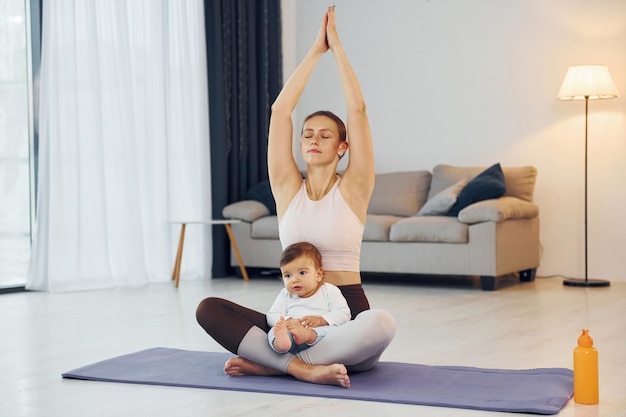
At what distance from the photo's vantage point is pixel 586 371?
2580 mm

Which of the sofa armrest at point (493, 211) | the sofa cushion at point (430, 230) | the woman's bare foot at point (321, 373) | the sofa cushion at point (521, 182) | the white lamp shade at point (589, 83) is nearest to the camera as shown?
the woman's bare foot at point (321, 373)

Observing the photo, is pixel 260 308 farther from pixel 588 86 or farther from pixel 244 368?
pixel 588 86

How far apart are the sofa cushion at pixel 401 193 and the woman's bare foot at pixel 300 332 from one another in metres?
3.84

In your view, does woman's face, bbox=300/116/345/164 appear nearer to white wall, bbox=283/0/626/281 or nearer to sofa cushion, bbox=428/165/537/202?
sofa cushion, bbox=428/165/537/202

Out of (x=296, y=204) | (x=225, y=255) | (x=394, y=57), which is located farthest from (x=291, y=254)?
(x=394, y=57)

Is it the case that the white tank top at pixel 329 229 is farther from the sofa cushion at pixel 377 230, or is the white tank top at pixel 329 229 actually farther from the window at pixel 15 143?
the window at pixel 15 143

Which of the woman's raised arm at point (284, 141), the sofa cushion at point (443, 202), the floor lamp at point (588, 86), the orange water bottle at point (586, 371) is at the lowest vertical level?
the orange water bottle at point (586, 371)

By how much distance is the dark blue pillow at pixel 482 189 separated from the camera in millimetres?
5984

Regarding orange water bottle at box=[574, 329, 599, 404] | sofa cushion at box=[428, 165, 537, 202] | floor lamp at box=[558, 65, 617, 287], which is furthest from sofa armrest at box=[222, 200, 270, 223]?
orange water bottle at box=[574, 329, 599, 404]

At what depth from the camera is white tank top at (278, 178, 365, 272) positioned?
2.99m

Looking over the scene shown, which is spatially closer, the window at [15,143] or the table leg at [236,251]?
the window at [15,143]

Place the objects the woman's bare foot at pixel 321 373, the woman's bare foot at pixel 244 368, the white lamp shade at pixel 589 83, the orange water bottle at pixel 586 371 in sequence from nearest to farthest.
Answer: the orange water bottle at pixel 586 371 < the woman's bare foot at pixel 321 373 < the woman's bare foot at pixel 244 368 < the white lamp shade at pixel 589 83

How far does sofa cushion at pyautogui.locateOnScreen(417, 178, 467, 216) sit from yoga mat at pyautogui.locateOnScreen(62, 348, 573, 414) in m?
3.03

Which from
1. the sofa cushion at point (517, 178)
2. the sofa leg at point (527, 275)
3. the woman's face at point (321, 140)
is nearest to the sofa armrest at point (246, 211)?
the sofa cushion at point (517, 178)
